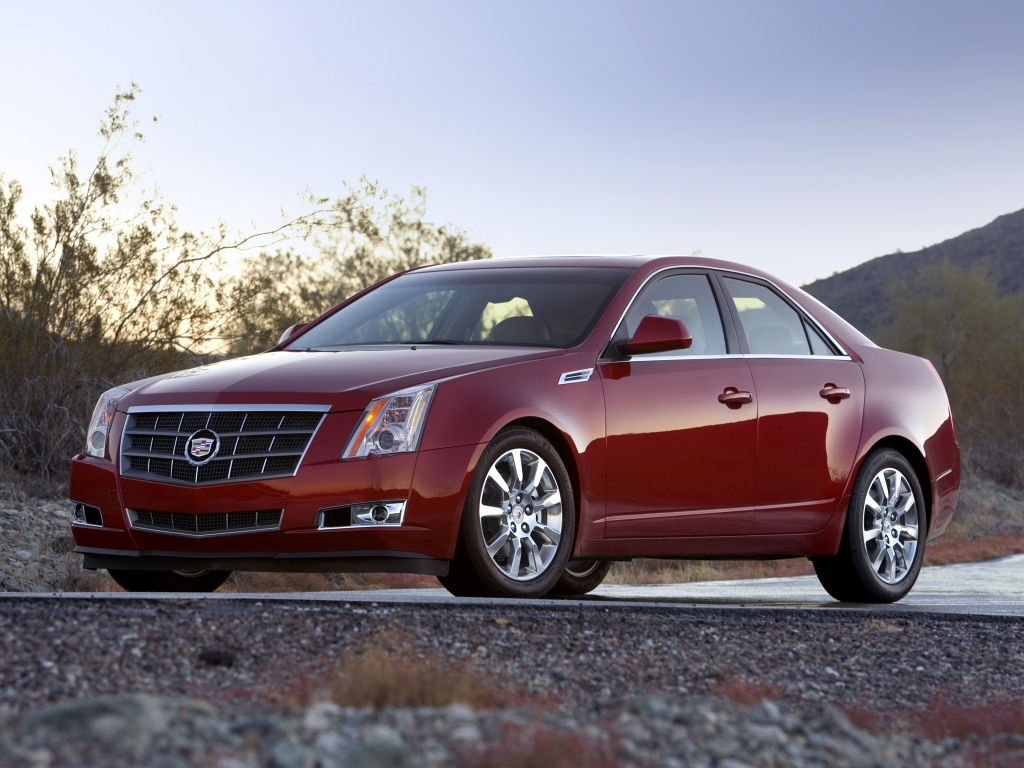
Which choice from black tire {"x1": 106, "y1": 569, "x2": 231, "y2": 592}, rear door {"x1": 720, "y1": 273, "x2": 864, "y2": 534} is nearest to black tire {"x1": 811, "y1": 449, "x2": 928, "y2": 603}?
rear door {"x1": 720, "y1": 273, "x2": 864, "y2": 534}

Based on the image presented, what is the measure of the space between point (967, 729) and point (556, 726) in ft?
4.75

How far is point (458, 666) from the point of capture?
16.1 ft

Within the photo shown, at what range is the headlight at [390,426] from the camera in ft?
21.0

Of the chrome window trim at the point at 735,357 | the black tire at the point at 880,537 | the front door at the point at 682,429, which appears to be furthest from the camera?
the black tire at the point at 880,537

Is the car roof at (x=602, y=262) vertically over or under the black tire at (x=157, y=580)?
over

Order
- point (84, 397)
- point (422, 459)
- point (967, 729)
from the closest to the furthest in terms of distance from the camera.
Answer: point (967, 729) < point (422, 459) < point (84, 397)

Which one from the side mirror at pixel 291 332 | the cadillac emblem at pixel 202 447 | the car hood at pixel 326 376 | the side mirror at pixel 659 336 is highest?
the side mirror at pixel 291 332

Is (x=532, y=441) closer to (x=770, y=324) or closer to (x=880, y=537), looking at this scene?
(x=770, y=324)

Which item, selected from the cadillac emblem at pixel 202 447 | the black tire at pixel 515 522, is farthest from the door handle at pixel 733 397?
the cadillac emblem at pixel 202 447

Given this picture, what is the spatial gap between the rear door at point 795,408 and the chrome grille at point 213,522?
2883 mm

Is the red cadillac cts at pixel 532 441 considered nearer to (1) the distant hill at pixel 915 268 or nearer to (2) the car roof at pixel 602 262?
→ (2) the car roof at pixel 602 262

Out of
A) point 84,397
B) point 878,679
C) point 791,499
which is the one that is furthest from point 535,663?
point 84,397

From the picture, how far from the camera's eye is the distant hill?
94.1m

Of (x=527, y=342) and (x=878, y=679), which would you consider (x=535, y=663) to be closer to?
(x=878, y=679)
